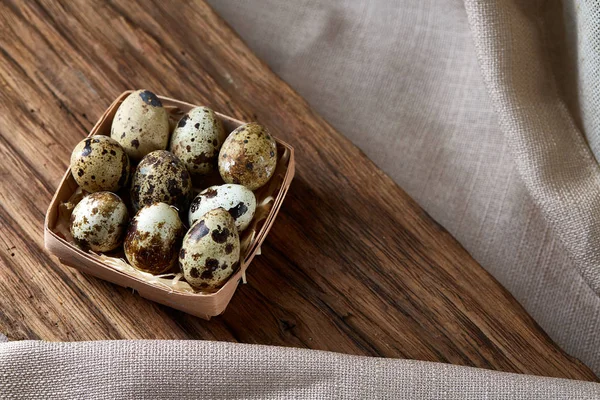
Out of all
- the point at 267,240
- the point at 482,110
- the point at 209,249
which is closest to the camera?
the point at 209,249

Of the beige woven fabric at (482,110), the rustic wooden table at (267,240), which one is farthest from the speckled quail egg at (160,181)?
the beige woven fabric at (482,110)

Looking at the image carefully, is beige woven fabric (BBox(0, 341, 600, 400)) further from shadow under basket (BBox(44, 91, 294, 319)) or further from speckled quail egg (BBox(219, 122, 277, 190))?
speckled quail egg (BBox(219, 122, 277, 190))

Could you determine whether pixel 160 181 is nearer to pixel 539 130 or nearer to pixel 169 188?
pixel 169 188

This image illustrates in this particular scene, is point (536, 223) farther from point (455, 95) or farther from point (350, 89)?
point (350, 89)

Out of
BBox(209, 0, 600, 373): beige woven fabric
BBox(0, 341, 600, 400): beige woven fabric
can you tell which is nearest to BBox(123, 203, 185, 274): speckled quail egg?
BBox(0, 341, 600, 400): beige woven fabric

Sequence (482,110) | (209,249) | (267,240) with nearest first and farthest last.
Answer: (209,249), (267,240), (482,110)

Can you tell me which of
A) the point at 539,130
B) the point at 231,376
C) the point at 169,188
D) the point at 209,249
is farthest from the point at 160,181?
the point at 539,130

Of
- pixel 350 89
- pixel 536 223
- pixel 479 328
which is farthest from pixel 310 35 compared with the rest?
pixel 479 328
